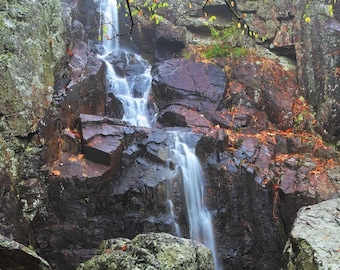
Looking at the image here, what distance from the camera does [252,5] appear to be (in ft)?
38.8

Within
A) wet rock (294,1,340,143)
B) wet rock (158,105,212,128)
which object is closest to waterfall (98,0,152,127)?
wet rock (158,105,212,128)

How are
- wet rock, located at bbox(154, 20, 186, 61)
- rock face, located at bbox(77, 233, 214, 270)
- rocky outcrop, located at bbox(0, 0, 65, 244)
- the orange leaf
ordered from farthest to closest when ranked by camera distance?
wet rock, located at bbox(154, 20, 186, 61) → the orange leaf → rocky outcrop, located at bbox(0, 0, 65, 244) → rock face, located at bbox(77, 233, 214, 270)

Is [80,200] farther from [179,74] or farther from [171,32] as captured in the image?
[171,32]

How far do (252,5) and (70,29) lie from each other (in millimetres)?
6014

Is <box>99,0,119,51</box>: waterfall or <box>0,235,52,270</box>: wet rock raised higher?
<box>99,0,119,51</box>: waterfall

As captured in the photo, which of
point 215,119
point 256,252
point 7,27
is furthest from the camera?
point 215,119

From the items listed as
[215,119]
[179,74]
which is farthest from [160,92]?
[215,119]

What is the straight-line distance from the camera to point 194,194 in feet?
25.2

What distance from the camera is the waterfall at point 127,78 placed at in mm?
9703

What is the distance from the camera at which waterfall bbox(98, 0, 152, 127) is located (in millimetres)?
9703

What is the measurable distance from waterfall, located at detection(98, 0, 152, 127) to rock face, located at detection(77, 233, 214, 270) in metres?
5.06

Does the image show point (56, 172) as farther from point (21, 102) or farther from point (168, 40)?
point (168, 40)

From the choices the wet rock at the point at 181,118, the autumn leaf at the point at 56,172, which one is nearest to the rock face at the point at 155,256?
the autumn leaf at the point at 56,172

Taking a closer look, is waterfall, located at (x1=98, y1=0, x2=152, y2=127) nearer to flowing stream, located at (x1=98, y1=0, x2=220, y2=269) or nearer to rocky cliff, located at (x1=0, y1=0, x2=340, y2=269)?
flowing stream, located at (x1=98, y1=0, x2=220, y2=269)
